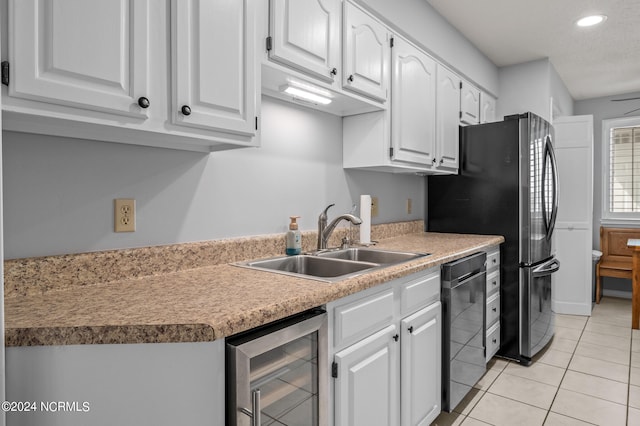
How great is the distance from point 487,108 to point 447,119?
3.58 ft

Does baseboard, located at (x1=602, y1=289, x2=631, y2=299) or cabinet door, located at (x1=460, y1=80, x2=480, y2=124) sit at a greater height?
cabinet door, located at (x1=460, y1=80, x2=480, y2=124)

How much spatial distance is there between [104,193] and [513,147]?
2.58 metres

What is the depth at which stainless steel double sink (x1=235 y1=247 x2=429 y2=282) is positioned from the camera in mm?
1705

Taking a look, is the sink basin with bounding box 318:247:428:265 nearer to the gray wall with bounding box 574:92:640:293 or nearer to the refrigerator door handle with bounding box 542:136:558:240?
the refrigerator door handle with bounding box 542:136:558:240

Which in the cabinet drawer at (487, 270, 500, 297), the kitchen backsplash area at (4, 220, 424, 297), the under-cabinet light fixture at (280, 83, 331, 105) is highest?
the under-cabinet light fixture at (280, 83, 331, 105)

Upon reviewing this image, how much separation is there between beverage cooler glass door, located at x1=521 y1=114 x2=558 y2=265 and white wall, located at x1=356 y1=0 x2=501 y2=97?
0.77m

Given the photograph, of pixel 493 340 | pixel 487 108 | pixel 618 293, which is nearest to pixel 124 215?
pixel 493 340

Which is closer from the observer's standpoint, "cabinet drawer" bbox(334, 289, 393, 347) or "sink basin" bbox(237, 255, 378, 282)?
"cabinet drawer" bbox(334, 289, 393, 347)

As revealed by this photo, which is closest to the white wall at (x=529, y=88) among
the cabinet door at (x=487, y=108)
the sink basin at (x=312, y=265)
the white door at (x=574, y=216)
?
the cabinet door at (x=487, y=108)

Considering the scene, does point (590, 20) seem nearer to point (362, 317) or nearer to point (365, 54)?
point (365, 54)

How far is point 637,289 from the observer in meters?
3.46

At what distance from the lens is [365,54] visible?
1.99m

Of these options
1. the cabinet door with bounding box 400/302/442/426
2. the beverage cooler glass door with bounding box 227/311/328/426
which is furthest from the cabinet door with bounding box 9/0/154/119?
the cabinet door with bounding box 400/302/442/426

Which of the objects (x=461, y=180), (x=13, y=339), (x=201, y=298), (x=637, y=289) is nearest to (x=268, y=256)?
(x=201, y=298)
